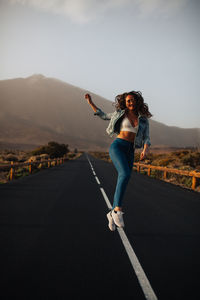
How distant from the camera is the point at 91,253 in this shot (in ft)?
11.7

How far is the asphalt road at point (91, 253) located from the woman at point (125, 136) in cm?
67

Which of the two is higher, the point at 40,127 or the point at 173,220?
the point at 40,127

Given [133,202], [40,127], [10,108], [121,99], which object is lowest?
[133,202]

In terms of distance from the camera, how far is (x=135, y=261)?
334cm

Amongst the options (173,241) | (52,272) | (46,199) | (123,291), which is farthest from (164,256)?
(46,199)

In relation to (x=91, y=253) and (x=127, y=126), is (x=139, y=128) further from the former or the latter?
(x=91, y=253)

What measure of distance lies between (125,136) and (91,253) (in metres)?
1.97

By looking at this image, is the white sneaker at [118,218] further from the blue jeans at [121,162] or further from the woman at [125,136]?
the blue jeans at [121,162]

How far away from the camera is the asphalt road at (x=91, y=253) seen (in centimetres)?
258

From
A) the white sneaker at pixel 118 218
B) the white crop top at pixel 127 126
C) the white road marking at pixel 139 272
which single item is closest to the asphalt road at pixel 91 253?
the white road marking at pixel 139 272

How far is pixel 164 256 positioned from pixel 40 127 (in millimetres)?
161306

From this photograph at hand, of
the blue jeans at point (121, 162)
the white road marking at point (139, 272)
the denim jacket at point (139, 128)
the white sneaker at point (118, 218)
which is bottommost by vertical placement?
the white road marking at point (139, 272)

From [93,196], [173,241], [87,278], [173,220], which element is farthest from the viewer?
[93,196]

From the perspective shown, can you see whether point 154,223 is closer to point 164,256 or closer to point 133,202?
point 164,256
